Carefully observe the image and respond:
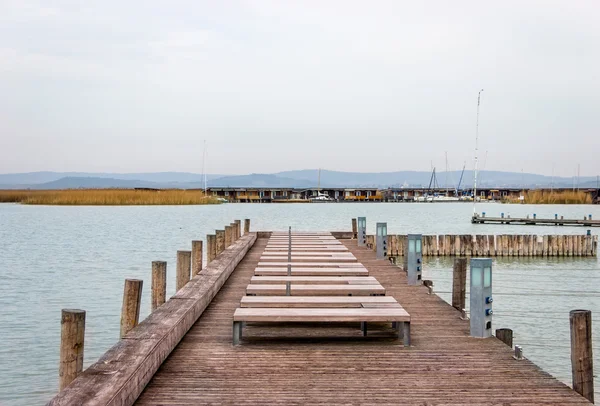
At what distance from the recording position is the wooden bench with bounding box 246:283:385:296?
10578 millimetres

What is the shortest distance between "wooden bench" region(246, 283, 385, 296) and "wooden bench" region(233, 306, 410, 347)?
1409 mm

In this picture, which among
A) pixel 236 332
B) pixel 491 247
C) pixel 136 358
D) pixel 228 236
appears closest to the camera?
pixel 136 358

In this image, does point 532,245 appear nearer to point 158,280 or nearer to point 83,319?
point 158,280

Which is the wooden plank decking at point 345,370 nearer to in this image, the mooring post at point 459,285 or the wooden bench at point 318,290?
the wooden bench at point 318,290

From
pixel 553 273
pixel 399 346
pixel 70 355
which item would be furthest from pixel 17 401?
pixel 553 273

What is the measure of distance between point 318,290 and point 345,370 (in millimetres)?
3151

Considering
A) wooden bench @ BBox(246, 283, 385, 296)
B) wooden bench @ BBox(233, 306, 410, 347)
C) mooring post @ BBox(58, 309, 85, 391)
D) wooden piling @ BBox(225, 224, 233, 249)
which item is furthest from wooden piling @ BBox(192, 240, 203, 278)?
mooring post @ BBox(58, 309, 85, 391)

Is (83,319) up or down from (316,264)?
up

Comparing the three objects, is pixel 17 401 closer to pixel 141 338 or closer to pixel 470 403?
pixel 141 338

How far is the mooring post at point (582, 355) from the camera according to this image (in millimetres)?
7082

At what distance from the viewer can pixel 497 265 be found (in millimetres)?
32438

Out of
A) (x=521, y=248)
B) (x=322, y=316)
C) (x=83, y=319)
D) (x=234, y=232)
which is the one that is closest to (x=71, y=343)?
(x=83, y=319)

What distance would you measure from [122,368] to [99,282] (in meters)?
22.6

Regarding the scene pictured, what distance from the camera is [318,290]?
10.8 metres
